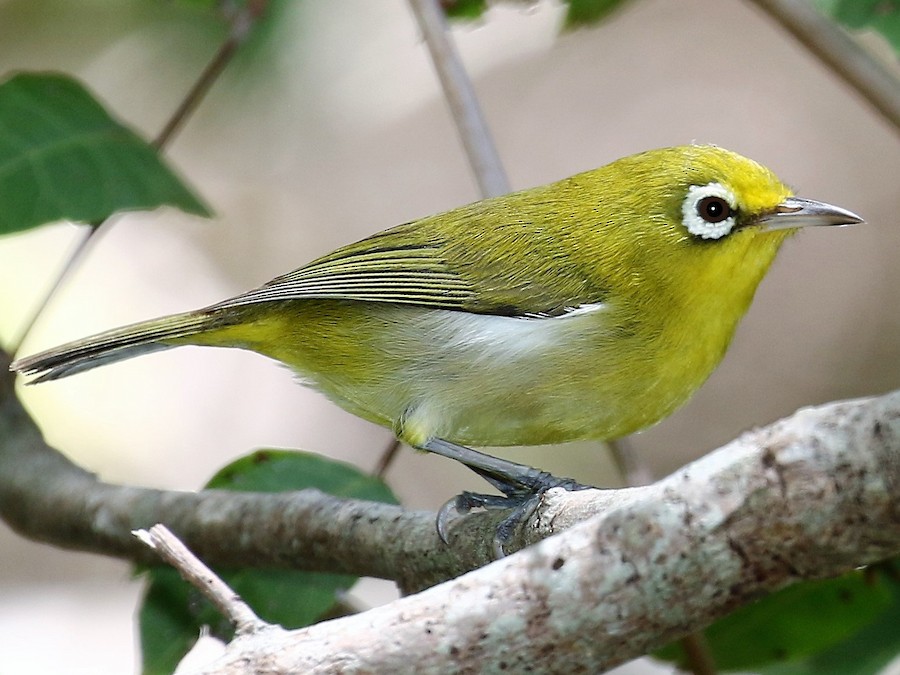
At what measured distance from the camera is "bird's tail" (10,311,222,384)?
3.73 metres

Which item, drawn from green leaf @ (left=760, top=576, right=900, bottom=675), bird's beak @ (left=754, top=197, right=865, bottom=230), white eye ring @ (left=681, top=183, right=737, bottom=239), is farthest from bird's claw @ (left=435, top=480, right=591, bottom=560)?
green leaf @ (left=760, top=576, right=900, bottom=675)

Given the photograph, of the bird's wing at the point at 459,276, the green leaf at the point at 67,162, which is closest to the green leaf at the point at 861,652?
the bird's wing at the point at 459,276

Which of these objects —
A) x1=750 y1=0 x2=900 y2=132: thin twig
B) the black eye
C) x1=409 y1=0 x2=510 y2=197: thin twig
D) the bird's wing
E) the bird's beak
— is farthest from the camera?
x1=409 y1=0 x2=510 y2=197: thin twig

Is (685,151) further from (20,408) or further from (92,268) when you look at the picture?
(92,268)

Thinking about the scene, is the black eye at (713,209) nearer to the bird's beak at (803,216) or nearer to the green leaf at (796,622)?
the bird's beak at (803,216)

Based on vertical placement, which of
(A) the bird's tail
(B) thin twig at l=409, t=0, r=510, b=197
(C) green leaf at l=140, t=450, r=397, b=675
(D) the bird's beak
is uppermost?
(B) thin twig at l=409, t=0, r=510, b=197

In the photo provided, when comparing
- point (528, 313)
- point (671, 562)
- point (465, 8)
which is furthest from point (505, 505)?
point (465, 8)

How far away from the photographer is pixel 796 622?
3.64 meters

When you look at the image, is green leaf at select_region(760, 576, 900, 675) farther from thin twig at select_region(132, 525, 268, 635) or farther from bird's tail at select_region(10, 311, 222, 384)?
bird's tail at select_region(10, 311, 222, 384)

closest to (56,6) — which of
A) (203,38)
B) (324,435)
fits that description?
(203,38)

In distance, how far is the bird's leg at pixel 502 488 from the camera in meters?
2.79

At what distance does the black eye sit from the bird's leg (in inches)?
37.4

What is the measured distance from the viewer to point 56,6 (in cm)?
714

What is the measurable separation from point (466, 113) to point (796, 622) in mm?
2077
